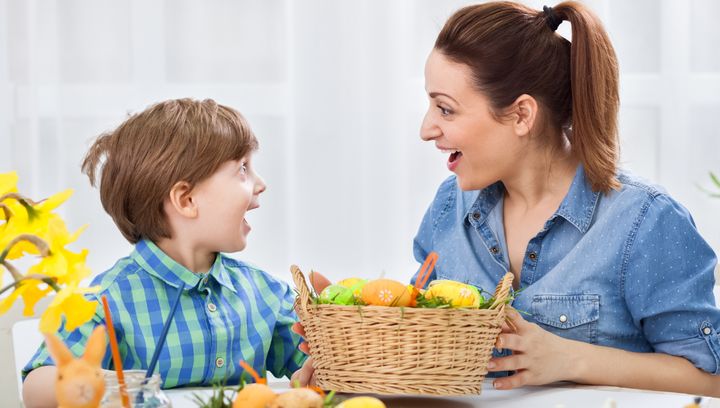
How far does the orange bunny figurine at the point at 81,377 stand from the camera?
837 mm

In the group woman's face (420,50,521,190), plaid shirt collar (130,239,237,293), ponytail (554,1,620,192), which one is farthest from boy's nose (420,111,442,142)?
plaid shirt collar (130,239,237,293)

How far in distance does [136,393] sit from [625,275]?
3.12 feet

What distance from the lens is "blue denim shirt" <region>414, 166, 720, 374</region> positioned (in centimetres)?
156

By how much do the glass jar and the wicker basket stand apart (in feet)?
Answer: 1.17

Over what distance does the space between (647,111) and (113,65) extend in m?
1.58

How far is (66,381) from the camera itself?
2.76ft

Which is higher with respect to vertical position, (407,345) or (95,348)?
(95,348)

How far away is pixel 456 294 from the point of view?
1243 mm

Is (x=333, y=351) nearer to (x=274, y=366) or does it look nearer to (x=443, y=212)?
(x=274, y=366)

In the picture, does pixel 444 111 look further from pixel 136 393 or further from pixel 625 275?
pixel 136 393

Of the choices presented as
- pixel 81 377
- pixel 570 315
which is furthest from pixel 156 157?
pixel 81 377

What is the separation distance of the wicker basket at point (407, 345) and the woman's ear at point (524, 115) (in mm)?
529

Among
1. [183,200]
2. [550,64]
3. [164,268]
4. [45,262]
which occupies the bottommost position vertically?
[164,268]

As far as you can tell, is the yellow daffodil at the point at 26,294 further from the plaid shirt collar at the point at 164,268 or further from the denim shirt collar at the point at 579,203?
the denim shirt collar at the point at 579,203
